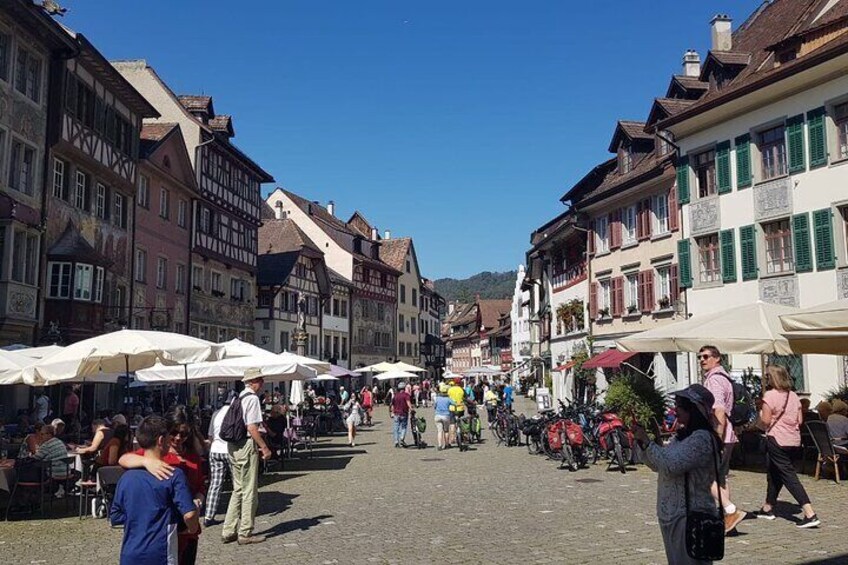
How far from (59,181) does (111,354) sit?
49.4ft

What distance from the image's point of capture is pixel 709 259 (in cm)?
2630

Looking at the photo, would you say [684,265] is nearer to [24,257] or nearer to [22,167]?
[24,257]

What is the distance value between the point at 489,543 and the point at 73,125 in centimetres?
2093

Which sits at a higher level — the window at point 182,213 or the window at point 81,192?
the window at point 182,213

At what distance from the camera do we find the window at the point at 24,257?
71.5 ft

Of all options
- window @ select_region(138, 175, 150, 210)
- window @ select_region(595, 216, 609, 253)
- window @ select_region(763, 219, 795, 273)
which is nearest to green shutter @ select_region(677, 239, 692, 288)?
window @ select_region(763, 219, 795, 273)

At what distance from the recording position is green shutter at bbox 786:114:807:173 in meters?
22.0

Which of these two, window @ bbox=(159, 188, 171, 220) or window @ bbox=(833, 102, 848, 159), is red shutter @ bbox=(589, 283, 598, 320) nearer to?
window @ bbox=(833, 102, 848, 159)

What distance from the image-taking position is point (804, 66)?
831 inches

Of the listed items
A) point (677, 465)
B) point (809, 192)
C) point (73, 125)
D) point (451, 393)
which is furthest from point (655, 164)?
point (677, 465)

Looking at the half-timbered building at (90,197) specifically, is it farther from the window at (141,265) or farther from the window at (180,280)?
the window at (180,280)

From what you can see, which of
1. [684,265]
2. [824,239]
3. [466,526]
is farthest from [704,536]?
[684,265]

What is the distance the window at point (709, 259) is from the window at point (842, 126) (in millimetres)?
5364

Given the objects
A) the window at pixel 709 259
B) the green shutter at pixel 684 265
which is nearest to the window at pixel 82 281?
the green shutter at pixel 684 265
